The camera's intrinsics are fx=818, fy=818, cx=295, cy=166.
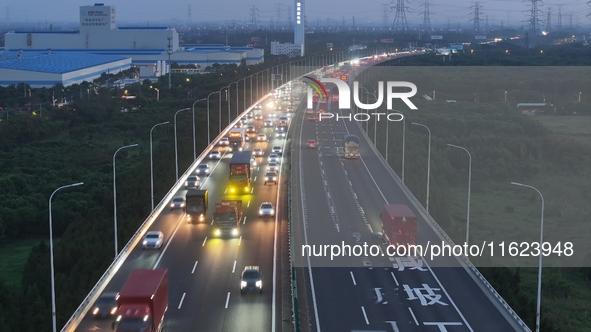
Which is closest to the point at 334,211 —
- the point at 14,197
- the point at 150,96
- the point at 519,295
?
the point at 519,295

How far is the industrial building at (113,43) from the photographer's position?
109000 millimetres

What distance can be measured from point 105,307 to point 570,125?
7288 centimetres

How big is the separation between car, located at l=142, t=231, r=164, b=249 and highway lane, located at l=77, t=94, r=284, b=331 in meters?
0.21

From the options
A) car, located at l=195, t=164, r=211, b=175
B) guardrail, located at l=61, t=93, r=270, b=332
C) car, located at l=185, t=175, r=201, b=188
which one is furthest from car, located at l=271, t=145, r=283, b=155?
car, located at l=185, t=175, r=201, b=188

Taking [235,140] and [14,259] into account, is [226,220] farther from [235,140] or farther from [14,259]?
[235,140]

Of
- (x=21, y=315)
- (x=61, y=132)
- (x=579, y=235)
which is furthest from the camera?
(x=61, y=132)

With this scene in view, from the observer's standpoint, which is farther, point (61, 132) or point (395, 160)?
point (61, 132)

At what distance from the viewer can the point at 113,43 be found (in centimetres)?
11244

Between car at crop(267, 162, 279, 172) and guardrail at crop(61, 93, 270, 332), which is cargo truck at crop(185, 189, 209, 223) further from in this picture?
car at crop(267, 162, 279, 172)

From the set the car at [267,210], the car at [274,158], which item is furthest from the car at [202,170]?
the car at [267,210]

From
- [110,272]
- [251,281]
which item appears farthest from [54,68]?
[251,281]

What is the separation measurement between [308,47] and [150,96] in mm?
92792

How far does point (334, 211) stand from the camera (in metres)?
27.8

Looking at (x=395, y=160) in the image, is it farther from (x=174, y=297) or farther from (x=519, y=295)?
(x=174, y=297)
